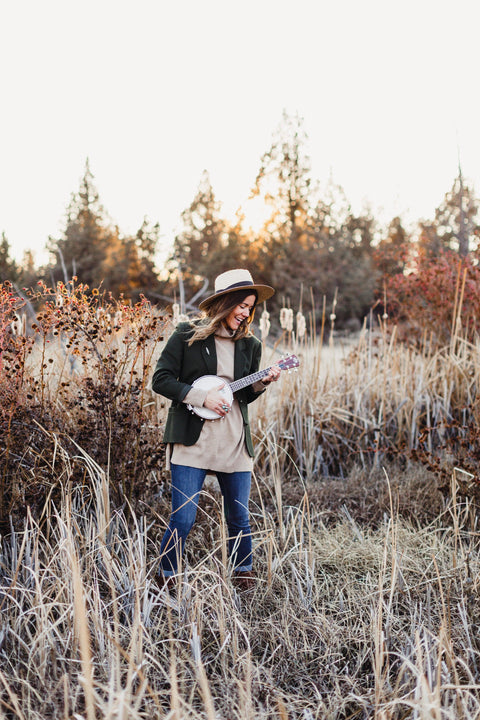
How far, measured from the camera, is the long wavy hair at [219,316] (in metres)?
2.91

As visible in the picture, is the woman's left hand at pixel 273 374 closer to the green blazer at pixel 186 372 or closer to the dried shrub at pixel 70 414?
the green blazer at pixel 186 372

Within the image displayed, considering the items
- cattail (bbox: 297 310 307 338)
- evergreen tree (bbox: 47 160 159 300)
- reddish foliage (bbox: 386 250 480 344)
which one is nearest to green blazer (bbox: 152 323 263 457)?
cattail (bbox: 297 310 307 338)

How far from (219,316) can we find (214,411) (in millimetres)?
495

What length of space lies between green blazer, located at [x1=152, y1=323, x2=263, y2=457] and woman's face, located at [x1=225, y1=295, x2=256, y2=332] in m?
0.12

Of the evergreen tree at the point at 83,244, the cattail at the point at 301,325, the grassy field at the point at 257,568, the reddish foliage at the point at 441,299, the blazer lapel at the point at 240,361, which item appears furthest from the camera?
the evergreen tree at the point at 83,244

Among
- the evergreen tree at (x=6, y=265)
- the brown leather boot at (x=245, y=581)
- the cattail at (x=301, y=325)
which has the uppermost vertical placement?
the evergreen tree at (x=6, y=265)

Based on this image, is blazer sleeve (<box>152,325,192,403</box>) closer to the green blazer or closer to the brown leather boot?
the green blazer

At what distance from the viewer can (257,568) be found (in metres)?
3.13

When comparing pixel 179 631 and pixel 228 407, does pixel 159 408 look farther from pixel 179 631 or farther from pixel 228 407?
pixel 179 631

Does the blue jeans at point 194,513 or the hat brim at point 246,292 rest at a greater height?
the hat brim at point 246,292

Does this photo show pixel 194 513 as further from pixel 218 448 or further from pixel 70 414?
pixel 70 414

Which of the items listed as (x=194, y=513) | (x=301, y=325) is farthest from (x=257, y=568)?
(x=301, y=325)

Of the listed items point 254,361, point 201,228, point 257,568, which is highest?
point 201,228

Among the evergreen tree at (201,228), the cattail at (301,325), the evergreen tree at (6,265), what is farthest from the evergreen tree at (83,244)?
the cattail at (301,325)
